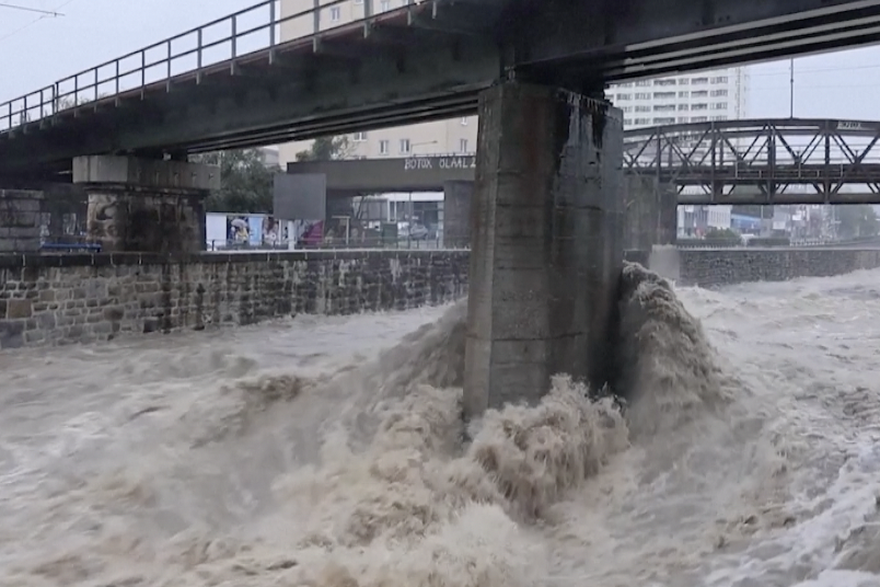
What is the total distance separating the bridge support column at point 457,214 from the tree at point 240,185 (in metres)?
13.4

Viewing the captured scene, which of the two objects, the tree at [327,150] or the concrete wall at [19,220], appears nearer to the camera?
the concrete wall at [19,220]

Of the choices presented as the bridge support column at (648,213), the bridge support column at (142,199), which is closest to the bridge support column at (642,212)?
the bridge support column at (648,213)

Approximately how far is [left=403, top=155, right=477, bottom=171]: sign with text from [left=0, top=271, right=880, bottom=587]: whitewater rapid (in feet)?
98.2

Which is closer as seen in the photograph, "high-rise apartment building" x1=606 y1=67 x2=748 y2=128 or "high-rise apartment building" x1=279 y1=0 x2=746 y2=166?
"high-rise apartment building" x1=606 y1=67 x2=748 y2=128

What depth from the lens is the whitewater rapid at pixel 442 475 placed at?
347 inches

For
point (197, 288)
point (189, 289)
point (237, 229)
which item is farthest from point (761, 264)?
point (189, 289)

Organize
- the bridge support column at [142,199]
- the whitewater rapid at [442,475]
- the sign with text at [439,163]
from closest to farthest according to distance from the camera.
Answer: the whitewater rapid at [442,475]
the bridge support column at [142,199]
the sign with text at [439,163]

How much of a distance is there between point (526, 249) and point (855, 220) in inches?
3925

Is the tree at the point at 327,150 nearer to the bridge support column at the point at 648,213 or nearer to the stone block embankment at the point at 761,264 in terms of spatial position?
the bridge support column at the point at 648,213

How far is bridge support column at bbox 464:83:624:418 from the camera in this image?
13000 mm

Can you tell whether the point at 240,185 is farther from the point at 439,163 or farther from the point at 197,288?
the point at 197,288

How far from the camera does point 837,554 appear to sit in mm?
8289

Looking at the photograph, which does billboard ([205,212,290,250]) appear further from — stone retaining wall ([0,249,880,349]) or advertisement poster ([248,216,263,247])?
stone retaining wall ([0,249,880,349])

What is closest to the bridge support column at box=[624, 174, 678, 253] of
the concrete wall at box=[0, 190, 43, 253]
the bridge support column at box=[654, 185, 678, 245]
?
the bridge support column at box=[654, 185, 678, 245]
